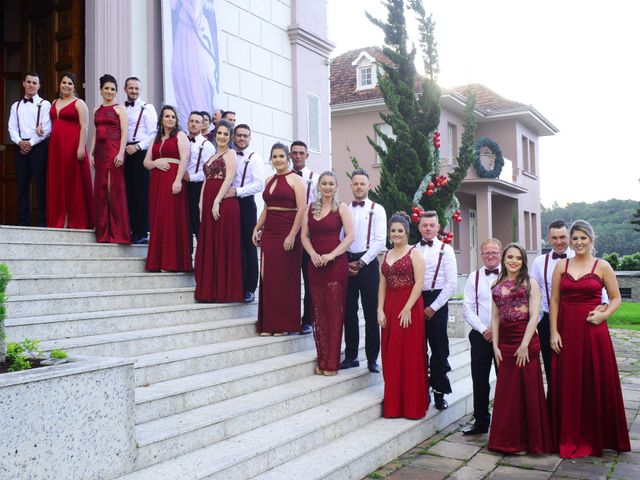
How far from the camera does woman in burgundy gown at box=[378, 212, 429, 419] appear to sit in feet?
19.3

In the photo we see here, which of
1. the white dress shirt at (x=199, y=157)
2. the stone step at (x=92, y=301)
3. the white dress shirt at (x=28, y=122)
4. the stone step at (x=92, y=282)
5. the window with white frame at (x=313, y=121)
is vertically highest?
the window with white frame at (x=313, y=121)

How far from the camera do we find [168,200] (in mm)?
7156

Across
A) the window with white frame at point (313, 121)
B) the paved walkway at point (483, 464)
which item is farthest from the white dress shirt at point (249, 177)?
the window with white frame at point (313, 121)

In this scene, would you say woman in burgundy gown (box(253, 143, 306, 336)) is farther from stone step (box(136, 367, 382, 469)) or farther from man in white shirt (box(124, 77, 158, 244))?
man in white shirt (box(124, 77, 158, 244))

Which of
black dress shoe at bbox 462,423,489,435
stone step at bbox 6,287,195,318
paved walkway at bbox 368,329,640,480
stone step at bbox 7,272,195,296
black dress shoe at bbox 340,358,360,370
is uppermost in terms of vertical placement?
stone step at bbox 7,272,195,296

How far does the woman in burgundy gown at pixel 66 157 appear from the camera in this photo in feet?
24.2

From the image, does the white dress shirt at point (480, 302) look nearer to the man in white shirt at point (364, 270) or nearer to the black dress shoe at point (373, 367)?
the man in white shirt at point (364, 270)

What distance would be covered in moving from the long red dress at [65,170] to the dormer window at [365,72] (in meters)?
Result: 18.8

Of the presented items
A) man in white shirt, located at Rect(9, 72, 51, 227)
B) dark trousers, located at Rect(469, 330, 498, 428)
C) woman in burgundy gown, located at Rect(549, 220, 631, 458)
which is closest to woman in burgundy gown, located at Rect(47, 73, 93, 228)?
man in white shirt, located at Rect(9, 72, 51, 227)

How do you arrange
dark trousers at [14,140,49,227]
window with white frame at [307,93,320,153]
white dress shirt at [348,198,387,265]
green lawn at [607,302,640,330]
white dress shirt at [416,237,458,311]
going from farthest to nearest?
green lawn at [607,302,640,330] → window with white frame at [307,93,320,153] → dark trousers at [14,140,49,227] → white dress shirt at [348,198,387,265] → white dress shirt at [416,237,458,311]

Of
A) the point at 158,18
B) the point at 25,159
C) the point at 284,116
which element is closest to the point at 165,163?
the point at 25,159

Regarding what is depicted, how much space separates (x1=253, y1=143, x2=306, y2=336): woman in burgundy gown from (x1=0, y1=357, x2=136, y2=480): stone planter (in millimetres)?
2745

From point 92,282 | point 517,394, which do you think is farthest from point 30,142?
point 517,394

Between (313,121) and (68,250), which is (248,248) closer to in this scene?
(68,250)
